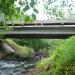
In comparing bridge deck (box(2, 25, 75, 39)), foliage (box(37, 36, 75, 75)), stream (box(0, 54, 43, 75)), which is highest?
foliage (box(37, 36, 75, 75))

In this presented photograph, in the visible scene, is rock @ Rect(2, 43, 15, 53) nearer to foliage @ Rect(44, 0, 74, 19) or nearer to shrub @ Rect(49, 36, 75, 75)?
shrub @ Rect(49, 36, 75, 75)

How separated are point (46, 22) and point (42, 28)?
69 centimetres

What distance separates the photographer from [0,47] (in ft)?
111

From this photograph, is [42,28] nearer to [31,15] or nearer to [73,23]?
[73,23]

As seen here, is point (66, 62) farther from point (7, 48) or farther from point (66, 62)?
point (7, 48)

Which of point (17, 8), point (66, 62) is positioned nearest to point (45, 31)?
point (66, 62)

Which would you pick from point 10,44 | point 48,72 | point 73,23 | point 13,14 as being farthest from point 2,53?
point 13,14

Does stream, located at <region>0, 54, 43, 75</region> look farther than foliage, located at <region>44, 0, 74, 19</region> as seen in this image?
Yes

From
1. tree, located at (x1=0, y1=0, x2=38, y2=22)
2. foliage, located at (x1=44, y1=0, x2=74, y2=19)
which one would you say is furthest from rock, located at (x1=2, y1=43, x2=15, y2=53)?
tree, located at (x1=0, y1=0, x2=38, y2=22)

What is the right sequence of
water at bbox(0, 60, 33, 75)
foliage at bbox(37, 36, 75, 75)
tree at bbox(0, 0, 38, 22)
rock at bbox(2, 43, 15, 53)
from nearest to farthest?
tree at bbox(0, 0, 38, 22) → foliage at bbox(37, 36, 75, 75) → water at bbox(0, 60, 33, 75) → rock at bbox(2, 43, 15, 53)

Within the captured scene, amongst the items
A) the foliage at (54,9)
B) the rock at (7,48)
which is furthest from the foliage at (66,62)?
the rock at (7,48)

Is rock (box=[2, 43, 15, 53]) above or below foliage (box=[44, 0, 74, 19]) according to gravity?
below

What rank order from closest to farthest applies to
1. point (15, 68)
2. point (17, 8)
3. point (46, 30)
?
point (17, 8) → point (15, 68) → point (46, 30)

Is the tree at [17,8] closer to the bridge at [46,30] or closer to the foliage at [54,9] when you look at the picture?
the foliage at [54,9]
